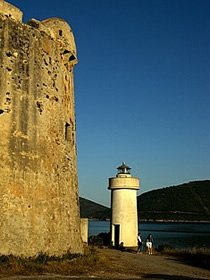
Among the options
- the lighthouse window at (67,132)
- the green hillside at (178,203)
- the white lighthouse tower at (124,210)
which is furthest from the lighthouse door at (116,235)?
the green hillside at (178,203)

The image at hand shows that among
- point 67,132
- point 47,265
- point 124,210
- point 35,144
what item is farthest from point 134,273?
point 124,210

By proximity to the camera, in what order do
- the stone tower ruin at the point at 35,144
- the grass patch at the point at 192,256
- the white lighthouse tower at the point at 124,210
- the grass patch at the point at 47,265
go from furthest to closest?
the white lighthouse tower at the point at 124,210 < the grass patch at the point at 192,256 < the stone tower ruin at the point at 35,144 < the grass patch at the point at 47,265

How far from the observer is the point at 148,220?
93125mm

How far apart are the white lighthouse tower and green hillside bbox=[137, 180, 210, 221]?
71.7 meters

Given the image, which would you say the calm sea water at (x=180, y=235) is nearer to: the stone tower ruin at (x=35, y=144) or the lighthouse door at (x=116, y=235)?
the lighthouse door at (x=116, y=235)

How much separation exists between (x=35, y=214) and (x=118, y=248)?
962 cm

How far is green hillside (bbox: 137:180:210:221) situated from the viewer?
90.6m

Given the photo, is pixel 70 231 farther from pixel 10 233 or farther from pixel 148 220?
pixel 148 220

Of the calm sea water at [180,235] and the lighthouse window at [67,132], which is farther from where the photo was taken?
the calm sea water at [180,235]

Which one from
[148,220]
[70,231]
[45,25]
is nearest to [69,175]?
[70,231]

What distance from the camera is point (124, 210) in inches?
763

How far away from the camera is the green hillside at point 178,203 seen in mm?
90613

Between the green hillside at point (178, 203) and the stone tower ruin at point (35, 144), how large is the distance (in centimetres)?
8075

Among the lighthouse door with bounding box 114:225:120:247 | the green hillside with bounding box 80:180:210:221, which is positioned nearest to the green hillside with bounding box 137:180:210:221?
the green hillside with bounding box 80:180:210:221
